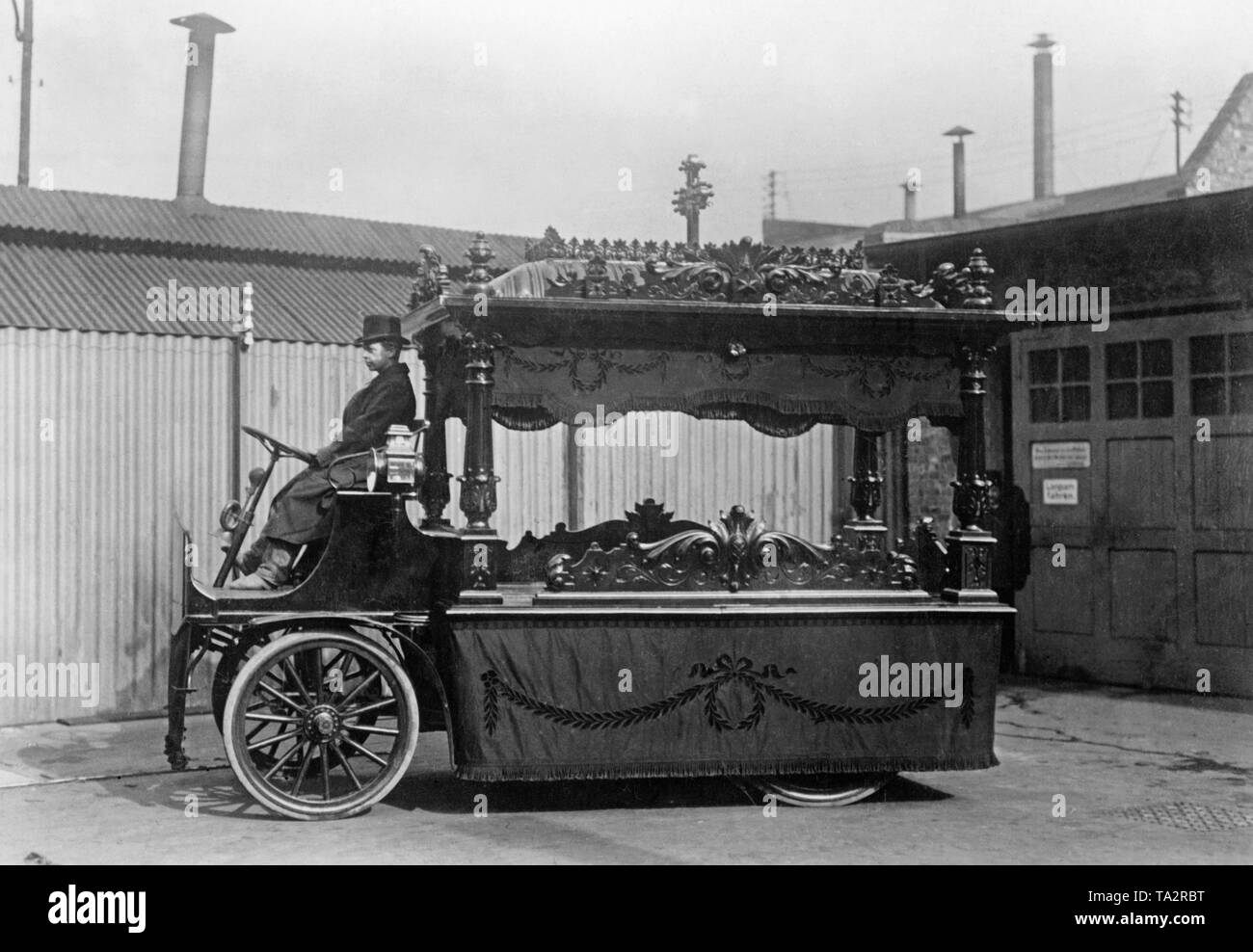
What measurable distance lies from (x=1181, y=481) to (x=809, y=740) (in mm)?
5388

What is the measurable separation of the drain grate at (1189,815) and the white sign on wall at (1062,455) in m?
4.93

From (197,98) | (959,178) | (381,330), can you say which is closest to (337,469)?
(381,330)

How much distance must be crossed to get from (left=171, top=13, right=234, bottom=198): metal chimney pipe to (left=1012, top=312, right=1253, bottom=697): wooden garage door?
8909mm

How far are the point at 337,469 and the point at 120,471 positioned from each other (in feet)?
10.5

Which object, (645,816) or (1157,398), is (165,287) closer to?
(645,816)

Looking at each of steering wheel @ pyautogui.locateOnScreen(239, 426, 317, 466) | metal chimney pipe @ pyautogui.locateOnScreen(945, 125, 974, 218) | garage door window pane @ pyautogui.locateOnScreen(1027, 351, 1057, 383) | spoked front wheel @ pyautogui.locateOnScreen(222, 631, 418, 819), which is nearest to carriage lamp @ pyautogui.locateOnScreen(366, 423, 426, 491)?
steering wheel @ pyautogui.locateOnScreen(239, 426, 317, 466)

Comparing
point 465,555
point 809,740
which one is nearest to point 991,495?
point 809,740

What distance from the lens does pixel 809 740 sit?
24.6 ft

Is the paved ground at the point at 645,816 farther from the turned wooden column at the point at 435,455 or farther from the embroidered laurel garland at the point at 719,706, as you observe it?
the turned wooden column at the point at 435,455

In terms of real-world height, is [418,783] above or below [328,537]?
below

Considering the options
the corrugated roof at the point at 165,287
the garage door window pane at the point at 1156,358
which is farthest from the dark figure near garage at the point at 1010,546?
the corrugated roof at the point at 165,287

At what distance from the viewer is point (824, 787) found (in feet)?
25.1

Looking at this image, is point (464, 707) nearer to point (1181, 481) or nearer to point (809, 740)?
point (809, 740)

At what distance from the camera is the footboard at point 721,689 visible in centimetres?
725
